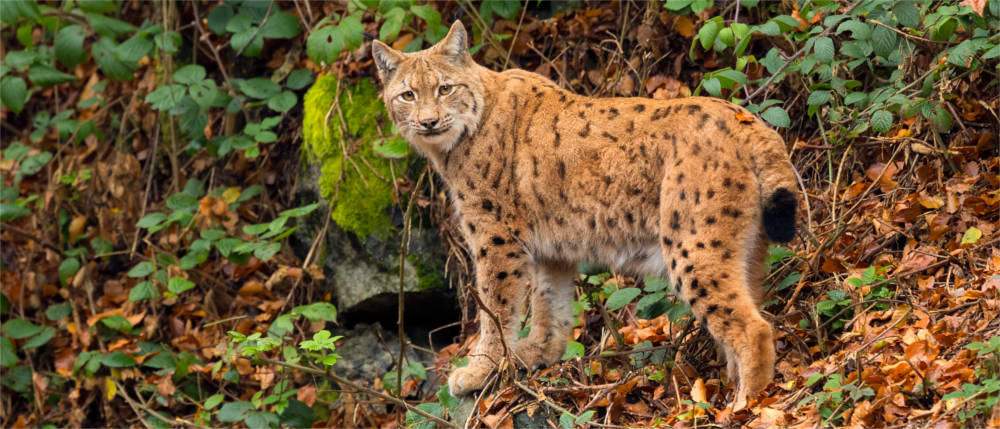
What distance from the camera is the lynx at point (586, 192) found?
463 cm

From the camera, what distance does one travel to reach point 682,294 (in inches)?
185

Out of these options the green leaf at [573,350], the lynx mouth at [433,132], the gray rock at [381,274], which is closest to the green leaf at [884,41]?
the green leaf at [573,350]

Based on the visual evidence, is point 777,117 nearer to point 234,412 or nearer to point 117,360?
point 234,412

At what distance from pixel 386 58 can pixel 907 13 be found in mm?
2793

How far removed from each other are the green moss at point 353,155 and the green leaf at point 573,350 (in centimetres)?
213

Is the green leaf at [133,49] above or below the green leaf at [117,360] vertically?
above

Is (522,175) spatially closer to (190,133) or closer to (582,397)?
(582,397)

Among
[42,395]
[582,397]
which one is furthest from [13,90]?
[582,397]

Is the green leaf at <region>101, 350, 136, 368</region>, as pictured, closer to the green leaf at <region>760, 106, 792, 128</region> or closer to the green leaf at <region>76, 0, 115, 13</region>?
the green leaf at <region>76, 0, 115, 13</region>

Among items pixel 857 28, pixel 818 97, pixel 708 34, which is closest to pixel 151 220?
pixel 708 34

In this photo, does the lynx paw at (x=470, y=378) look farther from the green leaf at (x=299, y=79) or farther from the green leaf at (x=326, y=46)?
the green leaf at (x=299, y=79)

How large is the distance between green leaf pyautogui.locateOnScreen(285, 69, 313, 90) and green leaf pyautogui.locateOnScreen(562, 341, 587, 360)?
3.40 m

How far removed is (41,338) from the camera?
309 inches

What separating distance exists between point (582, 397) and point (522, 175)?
1237 millimetres
